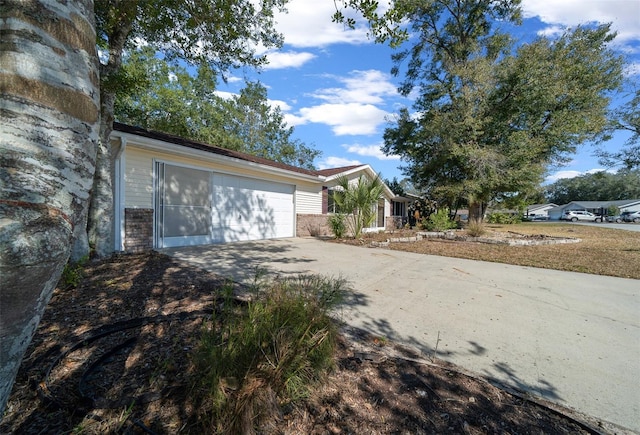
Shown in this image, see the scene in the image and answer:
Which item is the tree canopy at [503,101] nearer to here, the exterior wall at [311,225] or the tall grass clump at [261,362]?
the exterior wall at [311,225]

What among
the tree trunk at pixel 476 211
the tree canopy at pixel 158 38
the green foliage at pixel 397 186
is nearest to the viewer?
the tree canopy at pixel 158 38

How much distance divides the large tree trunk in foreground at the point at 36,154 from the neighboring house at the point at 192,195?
6.30 meters

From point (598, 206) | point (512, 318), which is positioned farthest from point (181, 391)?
point (598, 206)

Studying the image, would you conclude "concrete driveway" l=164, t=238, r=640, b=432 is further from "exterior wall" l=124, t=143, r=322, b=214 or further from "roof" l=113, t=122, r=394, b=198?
"roof" l=113, t=122, r=394, b=198

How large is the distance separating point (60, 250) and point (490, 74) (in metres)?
19.7

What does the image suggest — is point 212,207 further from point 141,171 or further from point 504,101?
point 504,101

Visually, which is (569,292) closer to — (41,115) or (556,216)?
(41,115)

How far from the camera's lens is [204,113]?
70.4 ft

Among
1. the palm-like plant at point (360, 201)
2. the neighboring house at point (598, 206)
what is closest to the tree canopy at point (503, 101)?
the palm-like plant at point (360, 201)

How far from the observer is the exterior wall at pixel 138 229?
21.5ft

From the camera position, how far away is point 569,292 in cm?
461

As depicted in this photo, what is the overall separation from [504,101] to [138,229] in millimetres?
19270

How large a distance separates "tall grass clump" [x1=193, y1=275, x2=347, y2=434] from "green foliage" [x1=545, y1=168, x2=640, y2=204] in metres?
69.7

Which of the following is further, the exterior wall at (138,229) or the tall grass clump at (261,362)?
the exterior wall at (138,229)
